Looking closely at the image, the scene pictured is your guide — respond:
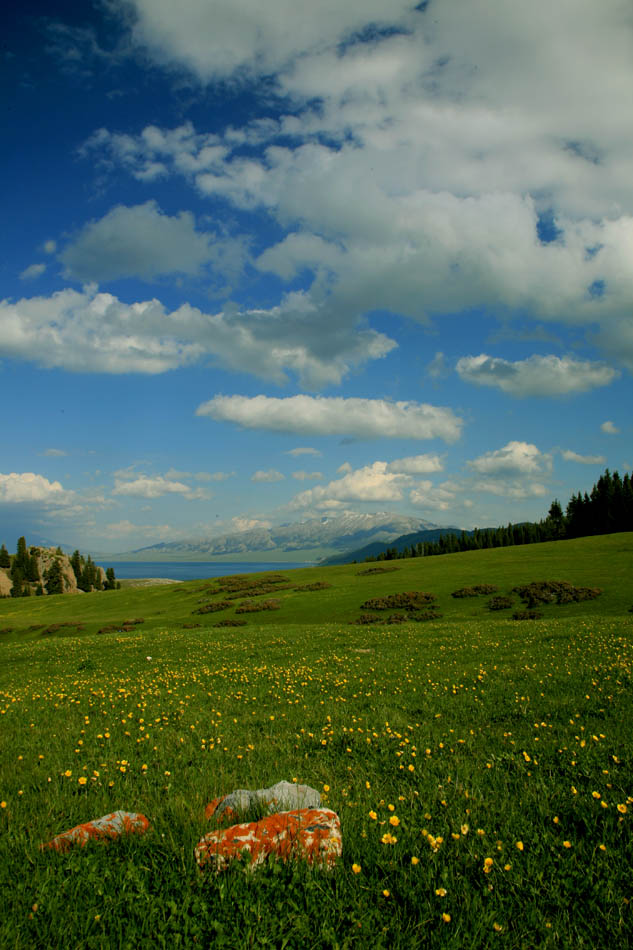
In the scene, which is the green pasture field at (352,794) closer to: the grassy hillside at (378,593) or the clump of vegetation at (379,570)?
the grassy hillside at (378,593)

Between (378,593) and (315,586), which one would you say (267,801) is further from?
(315,586)

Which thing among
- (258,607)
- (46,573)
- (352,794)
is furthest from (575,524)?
(46,573)

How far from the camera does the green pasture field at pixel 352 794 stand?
154 inches

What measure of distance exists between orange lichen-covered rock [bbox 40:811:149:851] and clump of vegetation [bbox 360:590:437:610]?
42.1 meters

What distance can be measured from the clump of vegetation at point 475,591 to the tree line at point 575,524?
2415 inches

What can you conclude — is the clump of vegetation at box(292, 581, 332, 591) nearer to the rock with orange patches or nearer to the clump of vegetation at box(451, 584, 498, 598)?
the clump of vegetation at box(451, 584, 498, 598)

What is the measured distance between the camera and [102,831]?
5051 millimetres

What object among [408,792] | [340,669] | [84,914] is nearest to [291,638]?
[340,669]

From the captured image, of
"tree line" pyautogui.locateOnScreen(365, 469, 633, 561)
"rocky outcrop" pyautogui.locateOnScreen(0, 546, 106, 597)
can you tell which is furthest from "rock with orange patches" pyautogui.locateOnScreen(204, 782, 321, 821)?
"rocky outcrop" pyautogui.locateOnScreen(0, 546, 106, 597)

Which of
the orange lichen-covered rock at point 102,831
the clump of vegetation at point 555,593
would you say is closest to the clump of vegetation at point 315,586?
the clump of vegetation at point 555,593

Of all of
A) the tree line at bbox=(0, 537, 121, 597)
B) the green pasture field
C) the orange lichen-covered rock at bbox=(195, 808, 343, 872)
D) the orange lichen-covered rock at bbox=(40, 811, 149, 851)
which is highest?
the orange lichen-covered rock at bbox=(195, 808, 343, 872)

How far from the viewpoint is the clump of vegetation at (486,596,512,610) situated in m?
40.5

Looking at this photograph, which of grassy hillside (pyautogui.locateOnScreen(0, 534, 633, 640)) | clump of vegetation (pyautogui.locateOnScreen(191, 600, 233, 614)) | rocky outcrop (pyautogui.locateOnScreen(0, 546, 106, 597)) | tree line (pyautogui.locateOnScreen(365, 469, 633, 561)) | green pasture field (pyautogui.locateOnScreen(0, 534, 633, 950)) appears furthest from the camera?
rocky outcrop (pyautogui.locateOnScreen(0, 546, 106, 597))

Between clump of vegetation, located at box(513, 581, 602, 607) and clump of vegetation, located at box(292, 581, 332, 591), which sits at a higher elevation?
clump of vegetation, located at box(513, 581, 602, 607)
